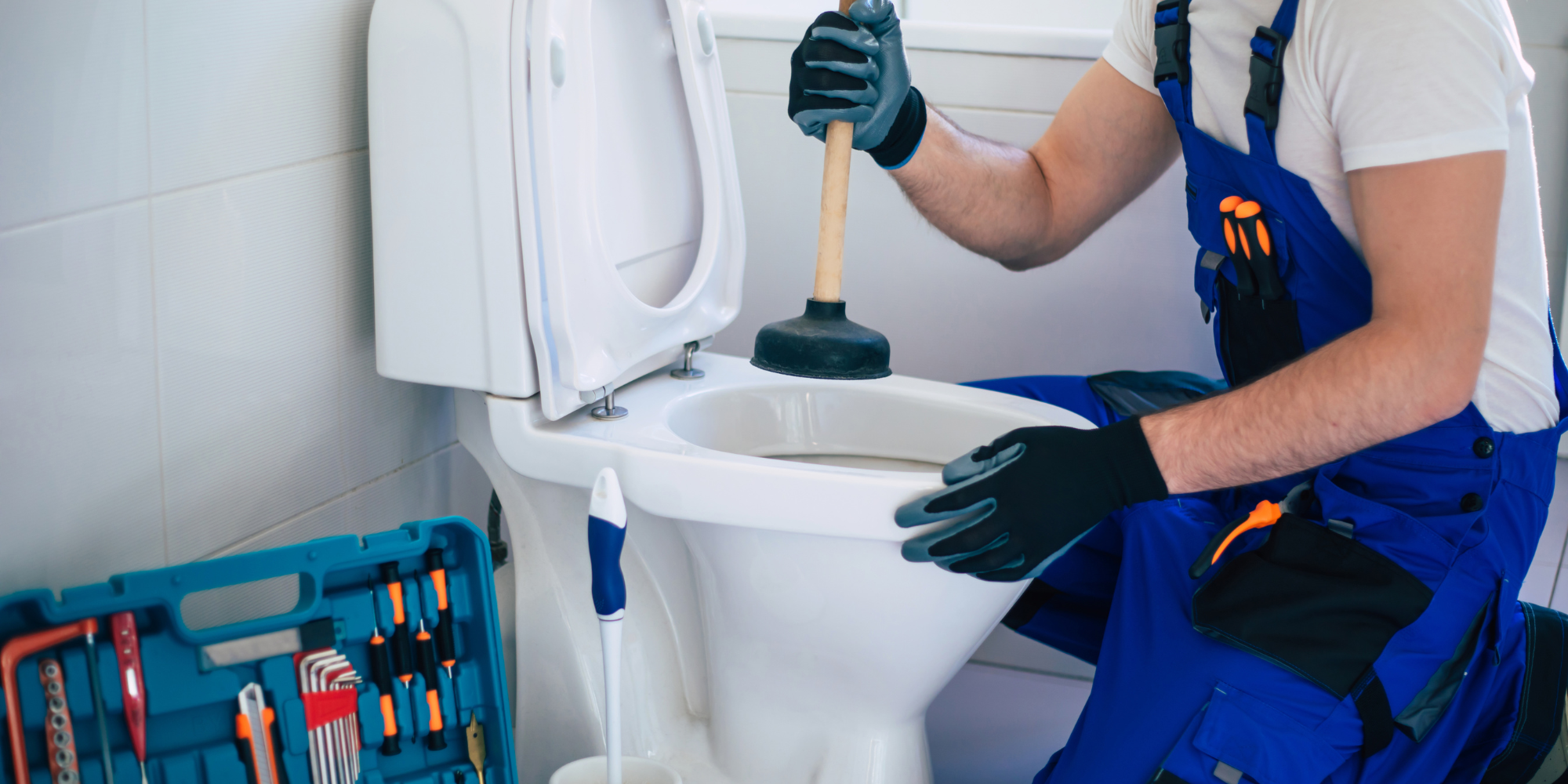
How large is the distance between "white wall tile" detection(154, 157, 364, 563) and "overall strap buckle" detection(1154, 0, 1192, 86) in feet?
2.27

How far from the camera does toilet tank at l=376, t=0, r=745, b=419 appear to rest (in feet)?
2.76

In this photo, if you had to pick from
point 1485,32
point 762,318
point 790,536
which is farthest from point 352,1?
point 1485,32

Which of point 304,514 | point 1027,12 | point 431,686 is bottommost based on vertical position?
point 431,686

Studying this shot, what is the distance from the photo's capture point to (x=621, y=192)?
973 mm

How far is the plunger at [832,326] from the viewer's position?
98cm

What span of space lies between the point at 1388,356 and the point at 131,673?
832mm

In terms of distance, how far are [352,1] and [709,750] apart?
2.32ft

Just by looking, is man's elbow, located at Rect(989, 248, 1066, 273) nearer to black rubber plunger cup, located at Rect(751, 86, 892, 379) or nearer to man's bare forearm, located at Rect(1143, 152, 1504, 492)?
black rubber plunger cup, located at Rect(751, 86, 892, 379)

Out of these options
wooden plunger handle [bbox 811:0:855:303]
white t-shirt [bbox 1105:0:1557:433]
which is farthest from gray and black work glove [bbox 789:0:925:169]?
white t-shirt [bbox 1105:0:1557:433]

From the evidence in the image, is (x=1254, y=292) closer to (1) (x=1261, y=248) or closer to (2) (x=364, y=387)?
(1) (x=1261, y=248)

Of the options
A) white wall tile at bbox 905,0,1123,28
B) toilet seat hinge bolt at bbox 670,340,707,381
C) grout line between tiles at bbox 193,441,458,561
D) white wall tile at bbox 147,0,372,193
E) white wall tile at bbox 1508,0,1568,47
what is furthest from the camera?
white wall tile at bbox 905,0,1123,28

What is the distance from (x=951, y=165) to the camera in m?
1.15

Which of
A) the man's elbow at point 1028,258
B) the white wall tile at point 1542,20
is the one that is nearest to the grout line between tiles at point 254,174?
the man's elbow at point 1028,258

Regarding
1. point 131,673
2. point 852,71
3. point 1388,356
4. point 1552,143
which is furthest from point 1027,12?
point 131,673
